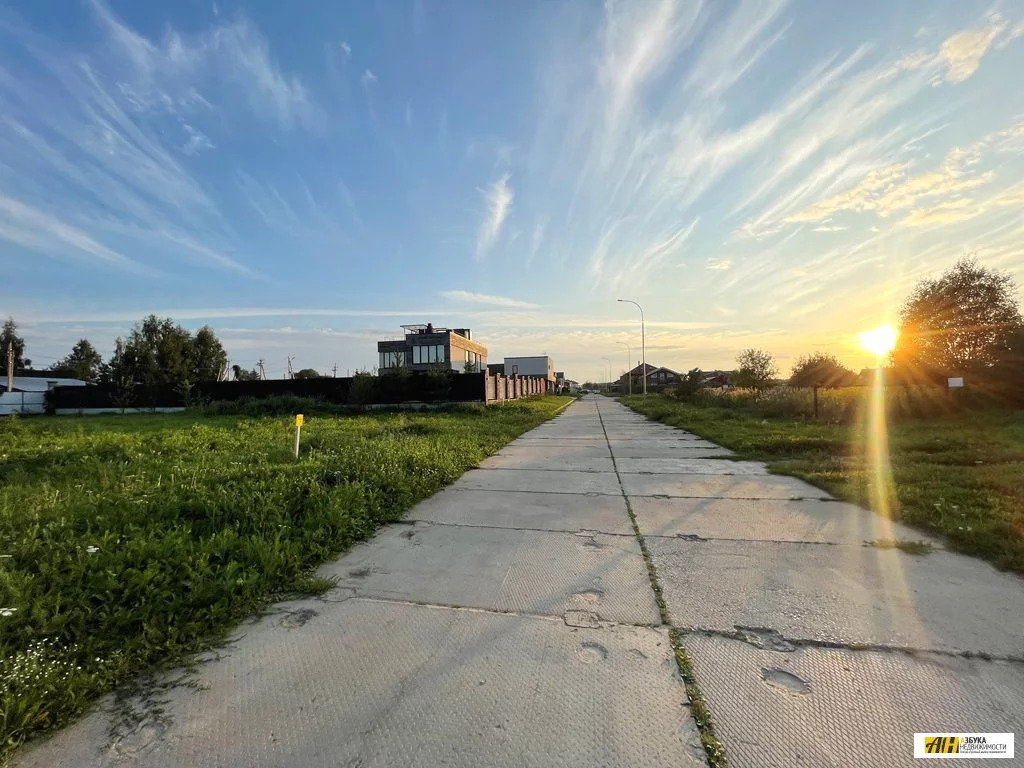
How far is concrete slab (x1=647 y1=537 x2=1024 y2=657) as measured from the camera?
260cm

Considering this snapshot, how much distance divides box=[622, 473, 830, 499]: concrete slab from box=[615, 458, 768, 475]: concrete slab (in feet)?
1.07

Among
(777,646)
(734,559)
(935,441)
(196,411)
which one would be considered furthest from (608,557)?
(196,411)

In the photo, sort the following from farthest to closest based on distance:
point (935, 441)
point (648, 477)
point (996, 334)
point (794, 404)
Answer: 1. point (996, 334)
2. point (794, 404)
3. point (935, 441)
4. point (648, 477)

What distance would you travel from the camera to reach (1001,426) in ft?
45.6

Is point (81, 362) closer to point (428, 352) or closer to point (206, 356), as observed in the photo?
point (206, 356)

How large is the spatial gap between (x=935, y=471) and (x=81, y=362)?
89.4 m

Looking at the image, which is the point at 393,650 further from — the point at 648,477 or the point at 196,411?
the point at 196,411

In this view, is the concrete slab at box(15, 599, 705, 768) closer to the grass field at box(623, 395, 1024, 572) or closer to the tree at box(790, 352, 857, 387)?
the grass field at box(623, 395, 1024, 572)

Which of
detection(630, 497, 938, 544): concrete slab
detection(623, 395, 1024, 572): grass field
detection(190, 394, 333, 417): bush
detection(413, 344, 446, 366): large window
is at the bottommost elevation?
detection(630, 497, 938, 544): concrete slab

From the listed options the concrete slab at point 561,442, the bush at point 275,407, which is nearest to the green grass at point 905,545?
the concrete slab at point 561,442

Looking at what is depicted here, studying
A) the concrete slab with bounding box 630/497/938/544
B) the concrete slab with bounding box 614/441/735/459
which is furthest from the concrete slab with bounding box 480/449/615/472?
the concrete slab with bounding box 630/497/938/544

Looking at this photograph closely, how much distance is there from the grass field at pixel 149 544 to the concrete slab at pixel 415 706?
1.08ft

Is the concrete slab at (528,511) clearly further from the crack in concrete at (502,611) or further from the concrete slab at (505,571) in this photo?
the crack in concrete at (502,611)

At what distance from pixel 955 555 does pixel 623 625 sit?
123 inches
